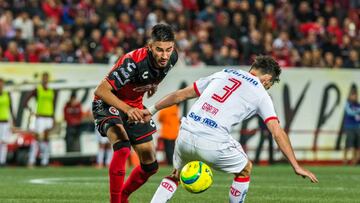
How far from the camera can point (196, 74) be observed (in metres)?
24.5

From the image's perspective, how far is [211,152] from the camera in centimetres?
931

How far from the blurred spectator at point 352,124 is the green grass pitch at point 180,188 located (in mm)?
5860

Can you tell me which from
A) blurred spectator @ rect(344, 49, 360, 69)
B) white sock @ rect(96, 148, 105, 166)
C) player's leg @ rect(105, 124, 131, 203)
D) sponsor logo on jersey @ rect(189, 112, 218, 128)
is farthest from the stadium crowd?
sponsor logo on jersey @ rect(189, 112, 218, 128)

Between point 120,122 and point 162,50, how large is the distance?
111 centimetres

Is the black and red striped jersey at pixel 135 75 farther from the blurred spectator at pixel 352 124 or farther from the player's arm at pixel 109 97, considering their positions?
the blurred spectator at pixel 352 124

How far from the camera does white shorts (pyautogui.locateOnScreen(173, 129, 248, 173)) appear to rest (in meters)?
9.30

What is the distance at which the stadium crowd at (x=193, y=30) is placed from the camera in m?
24.4

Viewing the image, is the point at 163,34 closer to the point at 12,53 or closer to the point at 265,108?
the point at 265,108

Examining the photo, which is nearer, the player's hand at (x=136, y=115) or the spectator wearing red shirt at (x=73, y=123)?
the player's hand at (x=136, y=115)

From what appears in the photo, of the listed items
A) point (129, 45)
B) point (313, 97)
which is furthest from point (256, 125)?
point (129, 45)

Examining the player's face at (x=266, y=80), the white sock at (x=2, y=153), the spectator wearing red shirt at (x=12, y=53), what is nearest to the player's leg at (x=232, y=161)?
the player's face at (x=266, y=80)

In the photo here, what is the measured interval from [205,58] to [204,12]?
107 inches

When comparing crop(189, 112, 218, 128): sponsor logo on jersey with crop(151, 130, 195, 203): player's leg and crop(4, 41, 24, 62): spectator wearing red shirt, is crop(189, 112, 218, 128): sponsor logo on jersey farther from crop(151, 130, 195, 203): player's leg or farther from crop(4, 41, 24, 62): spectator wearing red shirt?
crop(4, 41, 24, 62): spectator wearing red shirt

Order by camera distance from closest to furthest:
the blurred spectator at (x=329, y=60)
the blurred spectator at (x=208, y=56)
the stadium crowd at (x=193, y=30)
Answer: the stadium crowd at (x=193, y=30) → the blurred spectator at (x=208, y=56) → the blurred spectator at (x=329, y=60)
